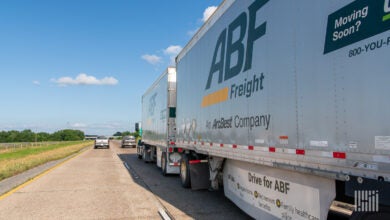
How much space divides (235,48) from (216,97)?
63.2 inches

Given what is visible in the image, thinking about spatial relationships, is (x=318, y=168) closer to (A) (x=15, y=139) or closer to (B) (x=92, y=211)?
(B) (x=92, y=211)

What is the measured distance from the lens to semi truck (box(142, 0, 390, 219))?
11.4ft

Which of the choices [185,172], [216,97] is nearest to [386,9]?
[216,97]

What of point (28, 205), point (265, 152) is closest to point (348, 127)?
point (265, 152)

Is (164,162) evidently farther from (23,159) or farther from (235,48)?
(23,159)

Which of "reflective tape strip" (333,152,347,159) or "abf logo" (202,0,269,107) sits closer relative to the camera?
"reflective tape strip" (333,152,347,159)

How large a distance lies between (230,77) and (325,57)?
11.4 ft

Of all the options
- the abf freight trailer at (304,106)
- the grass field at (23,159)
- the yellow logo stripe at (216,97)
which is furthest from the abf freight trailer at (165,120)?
the grass field at (23,159)

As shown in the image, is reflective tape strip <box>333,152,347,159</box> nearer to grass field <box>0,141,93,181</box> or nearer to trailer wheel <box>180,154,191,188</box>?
trailer wheel <box>180,154,191,188</box>

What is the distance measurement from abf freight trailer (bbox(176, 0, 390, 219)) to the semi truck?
1 centimetres

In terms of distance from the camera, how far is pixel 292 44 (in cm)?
496

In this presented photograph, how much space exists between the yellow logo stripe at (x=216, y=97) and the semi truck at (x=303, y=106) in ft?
0.09

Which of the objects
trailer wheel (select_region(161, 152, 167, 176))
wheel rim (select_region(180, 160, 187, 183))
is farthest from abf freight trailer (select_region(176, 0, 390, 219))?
trailer wheel (select_region(161, 152, 167, 176))

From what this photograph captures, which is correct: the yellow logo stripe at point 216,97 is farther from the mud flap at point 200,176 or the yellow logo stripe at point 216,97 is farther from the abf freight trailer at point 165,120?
the abf freight trailer at point 165,120
